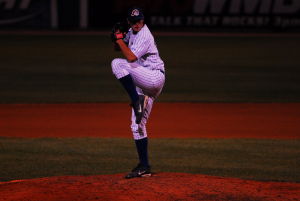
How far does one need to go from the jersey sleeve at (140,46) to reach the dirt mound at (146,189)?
1338mm

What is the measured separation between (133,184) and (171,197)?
1.98ft

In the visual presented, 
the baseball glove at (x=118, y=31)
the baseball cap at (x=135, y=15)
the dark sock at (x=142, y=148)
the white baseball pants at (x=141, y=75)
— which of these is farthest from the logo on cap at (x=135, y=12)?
the dark sock at (x=142, y=148)

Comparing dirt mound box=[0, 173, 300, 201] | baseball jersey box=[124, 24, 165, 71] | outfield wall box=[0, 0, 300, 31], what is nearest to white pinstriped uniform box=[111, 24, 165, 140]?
baseball jersey box=[124, 24, 165, 71]

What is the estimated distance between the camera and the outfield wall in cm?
3747

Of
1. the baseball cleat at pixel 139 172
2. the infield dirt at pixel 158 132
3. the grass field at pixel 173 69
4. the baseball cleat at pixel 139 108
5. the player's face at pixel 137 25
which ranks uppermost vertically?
the player's face at pixel 137 25

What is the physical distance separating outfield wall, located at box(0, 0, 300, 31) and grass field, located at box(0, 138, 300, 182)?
26701 mm

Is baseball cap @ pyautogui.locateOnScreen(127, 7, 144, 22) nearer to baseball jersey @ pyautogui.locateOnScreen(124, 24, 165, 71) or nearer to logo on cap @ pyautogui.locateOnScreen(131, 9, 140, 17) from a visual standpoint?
logo on cap @ pyautogui.locateOnScreen(131, 9, 140, 17)

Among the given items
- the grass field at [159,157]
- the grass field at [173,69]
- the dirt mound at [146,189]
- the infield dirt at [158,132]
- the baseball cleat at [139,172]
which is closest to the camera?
the dirt mound at [146,189]

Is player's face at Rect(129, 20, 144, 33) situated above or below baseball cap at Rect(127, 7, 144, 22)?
below

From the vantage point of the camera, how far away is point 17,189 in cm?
709

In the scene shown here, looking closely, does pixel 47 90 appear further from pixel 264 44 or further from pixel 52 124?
pixel 264 44

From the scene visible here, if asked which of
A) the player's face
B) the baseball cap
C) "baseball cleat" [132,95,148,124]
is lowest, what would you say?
"baseball cleat" [132,95,148,124]

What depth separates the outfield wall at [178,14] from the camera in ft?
123

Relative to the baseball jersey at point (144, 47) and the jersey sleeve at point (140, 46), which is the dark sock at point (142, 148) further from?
the jersey sleeve at point (140, 46)
